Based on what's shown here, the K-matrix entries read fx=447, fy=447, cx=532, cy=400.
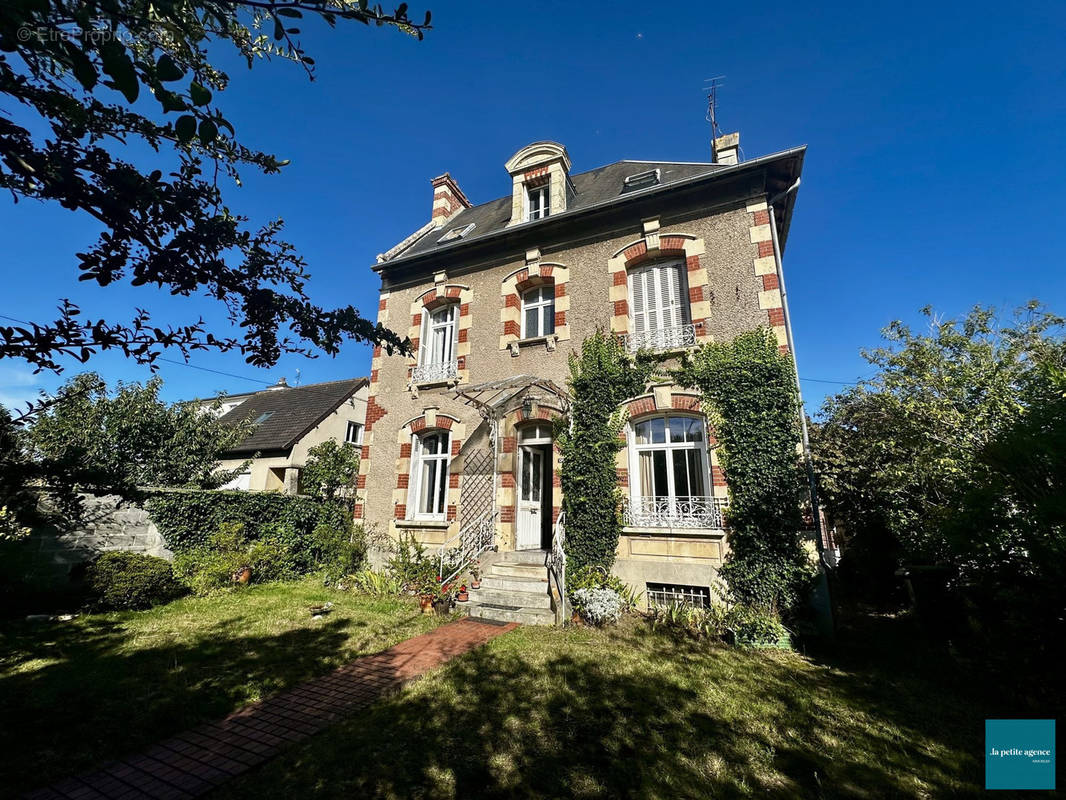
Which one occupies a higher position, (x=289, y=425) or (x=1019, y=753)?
(x=289, y=425)

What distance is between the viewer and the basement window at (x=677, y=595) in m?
7.58

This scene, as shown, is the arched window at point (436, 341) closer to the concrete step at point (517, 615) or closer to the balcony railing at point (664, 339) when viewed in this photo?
the balcony railing at point (664, 339)

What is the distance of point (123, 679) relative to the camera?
481 centimetres

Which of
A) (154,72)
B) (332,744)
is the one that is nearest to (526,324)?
(332,744)

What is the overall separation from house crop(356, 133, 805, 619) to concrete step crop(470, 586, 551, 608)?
0.07 metres

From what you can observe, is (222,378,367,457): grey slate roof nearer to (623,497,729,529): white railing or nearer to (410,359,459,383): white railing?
(410,359,459,383): white railing

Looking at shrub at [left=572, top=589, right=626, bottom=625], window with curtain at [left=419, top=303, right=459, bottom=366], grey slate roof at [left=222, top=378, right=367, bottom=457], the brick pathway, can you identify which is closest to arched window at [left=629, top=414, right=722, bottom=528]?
shrub at [left=572, top=589, right=626, bottom=625]

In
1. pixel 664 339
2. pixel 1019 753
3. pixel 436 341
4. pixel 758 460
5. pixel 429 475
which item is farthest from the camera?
pixel 436 341

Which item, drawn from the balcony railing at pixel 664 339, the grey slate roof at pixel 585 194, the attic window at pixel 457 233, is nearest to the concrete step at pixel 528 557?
the balcony railing at pixel 664 339

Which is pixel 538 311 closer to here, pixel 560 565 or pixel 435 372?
pixel 435 372

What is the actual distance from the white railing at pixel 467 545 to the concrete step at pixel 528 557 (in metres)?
0.77

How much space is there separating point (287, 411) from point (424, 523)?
13.4 m

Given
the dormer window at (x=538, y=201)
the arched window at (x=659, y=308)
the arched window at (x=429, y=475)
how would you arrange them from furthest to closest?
the dormer window at (x=538, y=201), the arched window at (x=429, y=475), the arched window at (x=659, y=308)

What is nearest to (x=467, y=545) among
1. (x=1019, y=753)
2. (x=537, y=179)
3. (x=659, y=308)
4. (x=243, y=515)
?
(x=243, y=515)
